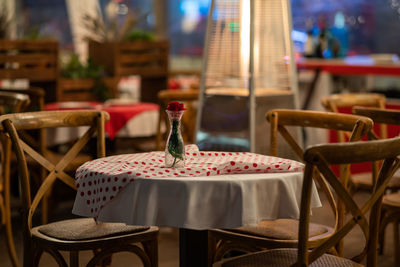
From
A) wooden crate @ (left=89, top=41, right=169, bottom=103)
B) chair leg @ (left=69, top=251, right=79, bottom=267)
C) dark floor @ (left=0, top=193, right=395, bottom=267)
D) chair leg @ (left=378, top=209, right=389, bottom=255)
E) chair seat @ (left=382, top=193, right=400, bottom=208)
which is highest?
wooden crate @ (left=89, top=41, right=169, bottom=103)

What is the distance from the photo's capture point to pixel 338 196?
2156 millimetres

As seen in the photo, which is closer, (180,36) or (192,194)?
(192,194)

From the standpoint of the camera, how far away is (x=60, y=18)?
9492mm

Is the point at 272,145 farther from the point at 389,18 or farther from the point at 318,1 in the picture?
the point at 318,1

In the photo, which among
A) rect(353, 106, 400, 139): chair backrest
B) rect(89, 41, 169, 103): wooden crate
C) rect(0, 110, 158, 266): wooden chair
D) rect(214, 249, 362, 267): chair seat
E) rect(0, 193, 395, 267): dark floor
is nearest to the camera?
rect(214, 249, 362, 267): chair seat

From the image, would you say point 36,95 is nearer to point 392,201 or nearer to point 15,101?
point 15,101

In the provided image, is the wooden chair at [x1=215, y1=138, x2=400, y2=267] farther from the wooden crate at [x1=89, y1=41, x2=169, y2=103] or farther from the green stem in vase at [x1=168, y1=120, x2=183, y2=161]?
the wooden crate at [x1=89, y1=41, x2=169, y2=103]

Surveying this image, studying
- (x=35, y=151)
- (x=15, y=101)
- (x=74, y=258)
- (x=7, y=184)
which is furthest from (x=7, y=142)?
(x=74, y=258)

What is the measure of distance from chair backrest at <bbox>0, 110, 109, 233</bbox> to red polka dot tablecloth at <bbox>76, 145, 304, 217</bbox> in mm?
400

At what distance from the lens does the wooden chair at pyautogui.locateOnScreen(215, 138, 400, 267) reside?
6.54 feet

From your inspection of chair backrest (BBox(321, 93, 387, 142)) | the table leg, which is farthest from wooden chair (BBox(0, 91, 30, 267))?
chair backrest (BBox(321, 93, 387, 142))

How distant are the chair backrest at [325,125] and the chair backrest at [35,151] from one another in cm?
81

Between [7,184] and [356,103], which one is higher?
[356,103]

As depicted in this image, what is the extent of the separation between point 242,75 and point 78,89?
5.81ft
